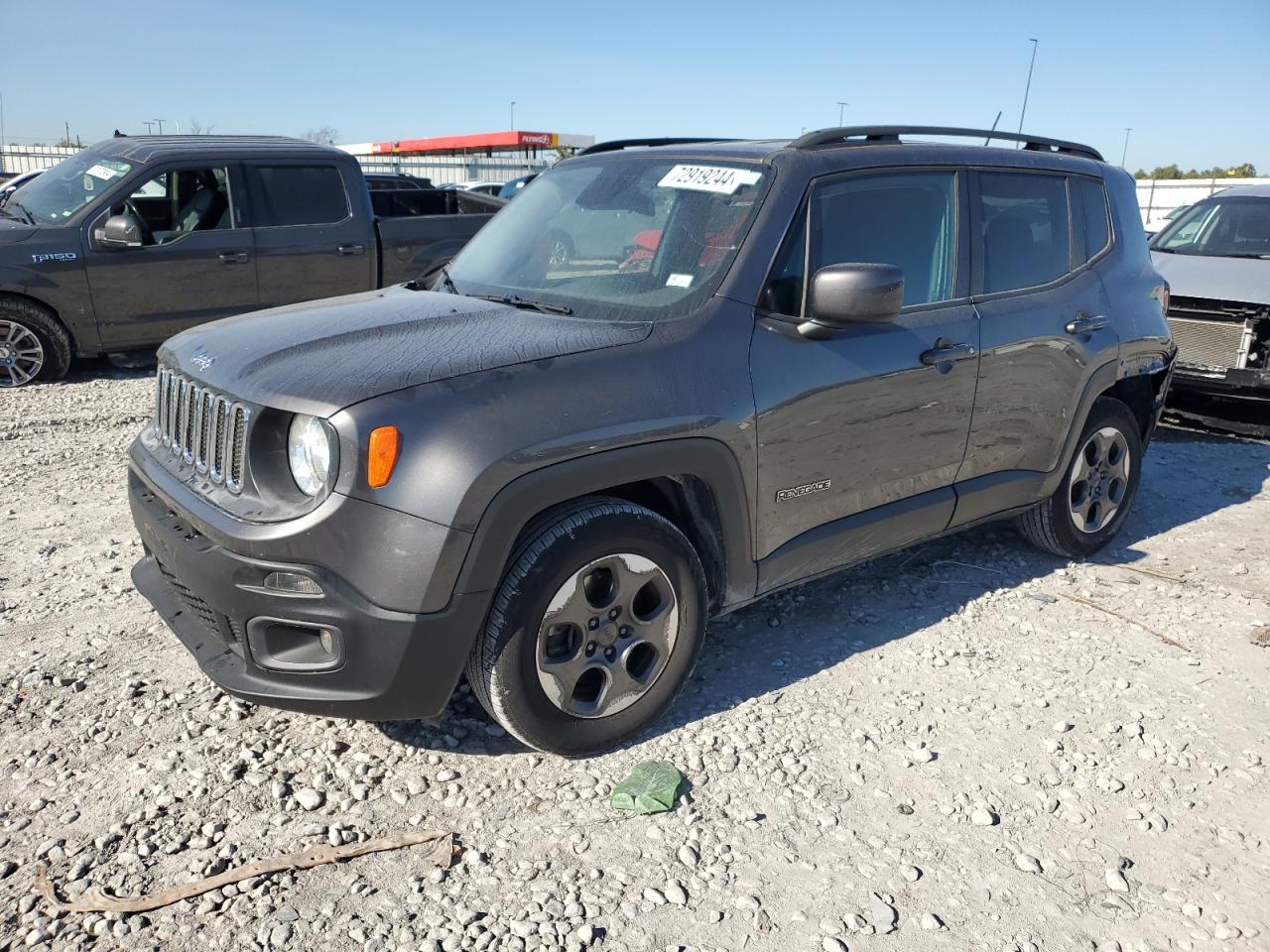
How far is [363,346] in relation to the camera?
9.73ft

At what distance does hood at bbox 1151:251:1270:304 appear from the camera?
23.3ft

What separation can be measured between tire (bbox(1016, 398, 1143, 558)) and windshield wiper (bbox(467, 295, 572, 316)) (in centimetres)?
257

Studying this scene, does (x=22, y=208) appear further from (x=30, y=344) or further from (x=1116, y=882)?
(x=1116, y=882)

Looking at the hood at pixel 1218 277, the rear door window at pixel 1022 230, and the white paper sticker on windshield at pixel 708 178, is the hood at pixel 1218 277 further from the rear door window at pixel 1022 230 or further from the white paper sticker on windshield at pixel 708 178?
the white paper sticker on windshield at pixel 708 178

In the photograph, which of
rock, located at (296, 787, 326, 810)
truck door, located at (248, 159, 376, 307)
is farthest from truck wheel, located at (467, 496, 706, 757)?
truck door, located at (248, 159, 376, 307)

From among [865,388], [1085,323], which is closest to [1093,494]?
[1085,323]

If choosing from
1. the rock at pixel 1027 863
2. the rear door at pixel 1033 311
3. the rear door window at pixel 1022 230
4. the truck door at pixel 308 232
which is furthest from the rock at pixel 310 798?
the truck door at pixel 308 232

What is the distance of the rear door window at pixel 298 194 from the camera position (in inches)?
331

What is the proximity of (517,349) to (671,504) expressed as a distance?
2.35ft

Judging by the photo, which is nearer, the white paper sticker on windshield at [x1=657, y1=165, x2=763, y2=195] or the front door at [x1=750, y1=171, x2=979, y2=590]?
the front door at [x1=750, y1=171, x2=979, y2=590]

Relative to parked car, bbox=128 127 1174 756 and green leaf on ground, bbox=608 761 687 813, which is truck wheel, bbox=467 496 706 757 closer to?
parked car, bbox=128 127 1174 756

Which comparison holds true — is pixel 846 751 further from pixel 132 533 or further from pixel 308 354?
pixel 132 533

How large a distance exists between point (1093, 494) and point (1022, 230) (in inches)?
55.2

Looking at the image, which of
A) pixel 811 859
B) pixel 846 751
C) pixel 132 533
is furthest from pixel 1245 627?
pixel 132 533
